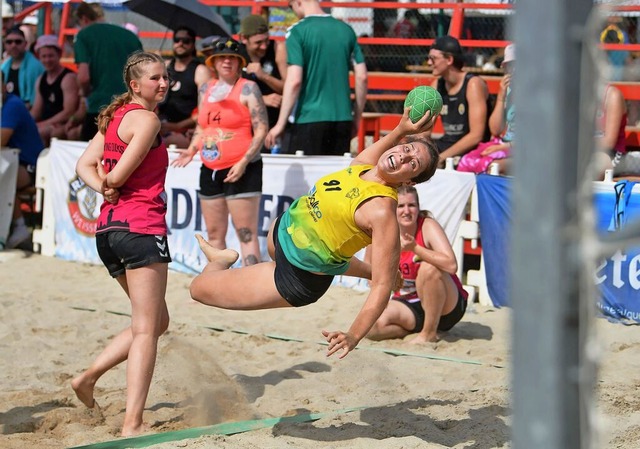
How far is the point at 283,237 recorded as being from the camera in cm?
443

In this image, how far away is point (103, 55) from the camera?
988cm

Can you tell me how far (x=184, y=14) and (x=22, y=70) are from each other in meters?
2.28

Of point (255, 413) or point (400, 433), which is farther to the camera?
point (255, 413)

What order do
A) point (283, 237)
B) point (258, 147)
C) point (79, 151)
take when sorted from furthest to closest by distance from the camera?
1. point (79, 151)
2. point (258, 147)
3. point (283, 237)

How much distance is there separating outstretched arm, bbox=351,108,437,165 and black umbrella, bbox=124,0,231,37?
231 inches

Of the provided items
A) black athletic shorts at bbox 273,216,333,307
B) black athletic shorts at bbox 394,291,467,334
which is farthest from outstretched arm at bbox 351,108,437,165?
black athletic shorts at bbox 394,291,467,334

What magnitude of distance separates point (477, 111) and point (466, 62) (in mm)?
3125

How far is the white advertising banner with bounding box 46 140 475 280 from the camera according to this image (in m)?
7.64

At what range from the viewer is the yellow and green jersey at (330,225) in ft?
13.7

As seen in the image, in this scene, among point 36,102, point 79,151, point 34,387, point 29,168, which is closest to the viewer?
point 34,387

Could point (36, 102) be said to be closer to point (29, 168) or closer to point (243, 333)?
point (29, 168)

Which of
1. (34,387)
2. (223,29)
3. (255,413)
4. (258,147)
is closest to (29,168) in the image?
(223,29)

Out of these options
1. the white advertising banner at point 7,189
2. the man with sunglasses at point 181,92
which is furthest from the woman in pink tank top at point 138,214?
the white advertising banner at point 7,189

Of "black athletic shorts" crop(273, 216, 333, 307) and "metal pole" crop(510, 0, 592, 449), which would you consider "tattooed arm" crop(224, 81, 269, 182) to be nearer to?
"black athletic shorts" crop(273, 216, 333, 307)
